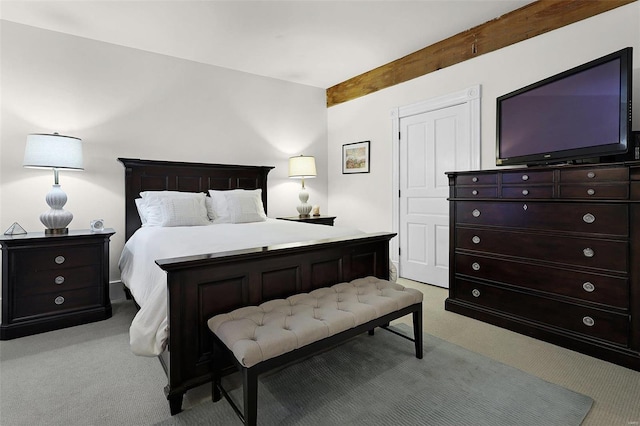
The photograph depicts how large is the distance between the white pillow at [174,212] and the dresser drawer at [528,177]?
9.30ft

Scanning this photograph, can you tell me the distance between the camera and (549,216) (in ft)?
7.82

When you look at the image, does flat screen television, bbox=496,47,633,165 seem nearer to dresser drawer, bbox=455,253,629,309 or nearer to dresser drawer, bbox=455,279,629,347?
dresser drawer, bbox=455,253,629,309

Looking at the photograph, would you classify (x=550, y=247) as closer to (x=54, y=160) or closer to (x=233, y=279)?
(x=233, y=279)

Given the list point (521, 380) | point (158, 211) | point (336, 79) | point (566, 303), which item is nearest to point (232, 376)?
point (521, 380)

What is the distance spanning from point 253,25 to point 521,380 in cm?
361

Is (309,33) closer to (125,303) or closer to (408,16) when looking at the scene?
(408,16)

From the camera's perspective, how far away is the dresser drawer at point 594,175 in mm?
2039

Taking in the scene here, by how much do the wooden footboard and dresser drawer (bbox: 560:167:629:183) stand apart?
1.49 m

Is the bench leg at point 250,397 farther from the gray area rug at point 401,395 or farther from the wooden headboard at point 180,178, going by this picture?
the wooden headboard at point 180,178

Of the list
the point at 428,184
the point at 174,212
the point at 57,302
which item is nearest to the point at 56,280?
the point at 57,302

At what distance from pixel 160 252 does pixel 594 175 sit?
289cm

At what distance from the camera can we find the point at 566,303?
231cm

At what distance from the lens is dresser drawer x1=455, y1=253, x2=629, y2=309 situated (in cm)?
210

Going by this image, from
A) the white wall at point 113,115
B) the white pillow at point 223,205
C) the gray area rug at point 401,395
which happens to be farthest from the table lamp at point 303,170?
the gray area rug at point 401,395
